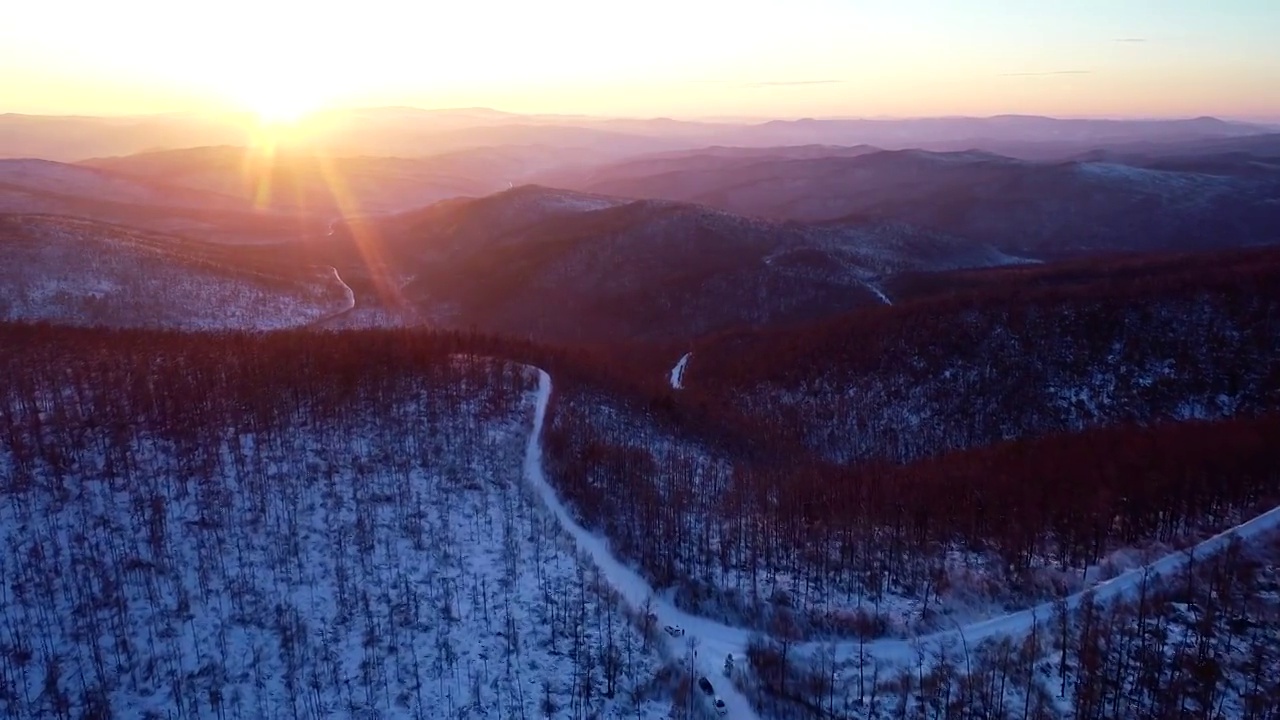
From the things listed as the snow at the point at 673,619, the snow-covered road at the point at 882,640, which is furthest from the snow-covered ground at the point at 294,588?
the snow-covered road at the point at 882,640

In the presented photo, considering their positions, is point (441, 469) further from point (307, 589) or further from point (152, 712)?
point (152, 712)

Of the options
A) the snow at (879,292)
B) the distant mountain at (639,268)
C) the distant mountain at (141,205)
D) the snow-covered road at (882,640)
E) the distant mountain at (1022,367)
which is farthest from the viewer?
the distant mountain at (141,205)

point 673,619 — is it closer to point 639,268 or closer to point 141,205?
point 639,268

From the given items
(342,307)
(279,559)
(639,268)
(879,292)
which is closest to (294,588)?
(279,559)

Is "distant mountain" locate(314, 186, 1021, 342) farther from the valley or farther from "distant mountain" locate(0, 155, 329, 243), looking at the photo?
"distant mountain" locate(0, 155, 329, 243)

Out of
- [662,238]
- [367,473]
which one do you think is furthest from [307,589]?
[662,238]

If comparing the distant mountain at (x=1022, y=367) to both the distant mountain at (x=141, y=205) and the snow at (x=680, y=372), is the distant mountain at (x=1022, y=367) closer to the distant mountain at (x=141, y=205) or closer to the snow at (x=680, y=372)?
the snow at (x=680, y=372)
